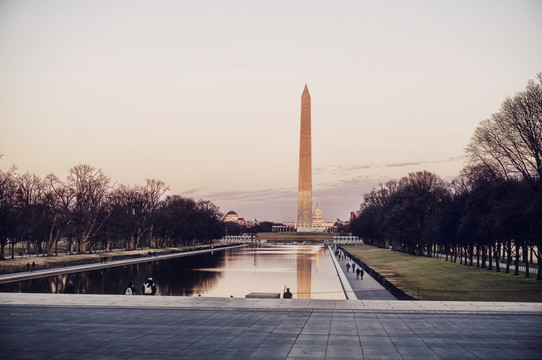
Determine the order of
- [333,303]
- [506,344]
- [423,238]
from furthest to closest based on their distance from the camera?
1. [423,238]
2. [333,303]
3. [506,344]

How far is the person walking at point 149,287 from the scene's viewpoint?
28348mm

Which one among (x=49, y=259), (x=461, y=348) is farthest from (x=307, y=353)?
(x=49, y=259)

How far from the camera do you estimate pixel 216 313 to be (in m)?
19.0

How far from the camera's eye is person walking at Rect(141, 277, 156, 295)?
93.0 feet

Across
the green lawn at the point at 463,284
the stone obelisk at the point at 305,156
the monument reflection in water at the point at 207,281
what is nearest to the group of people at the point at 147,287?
the monument reflection in water at the point at 207,281

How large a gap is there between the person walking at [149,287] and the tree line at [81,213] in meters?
29.7

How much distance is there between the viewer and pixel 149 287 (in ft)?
95.6

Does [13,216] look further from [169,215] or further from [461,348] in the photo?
[461,348]

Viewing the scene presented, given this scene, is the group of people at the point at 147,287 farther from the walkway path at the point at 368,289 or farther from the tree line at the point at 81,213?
the tree line at the point at 81,213

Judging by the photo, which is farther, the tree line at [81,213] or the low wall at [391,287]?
the tree line at [81,213]

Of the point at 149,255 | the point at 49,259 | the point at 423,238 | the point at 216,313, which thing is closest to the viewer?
the point at 216,313

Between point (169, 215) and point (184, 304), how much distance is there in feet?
264

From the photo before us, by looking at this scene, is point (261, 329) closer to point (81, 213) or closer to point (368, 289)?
point (368, 289)

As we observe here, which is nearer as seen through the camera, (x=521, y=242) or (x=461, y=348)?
(x=461, y=348)
